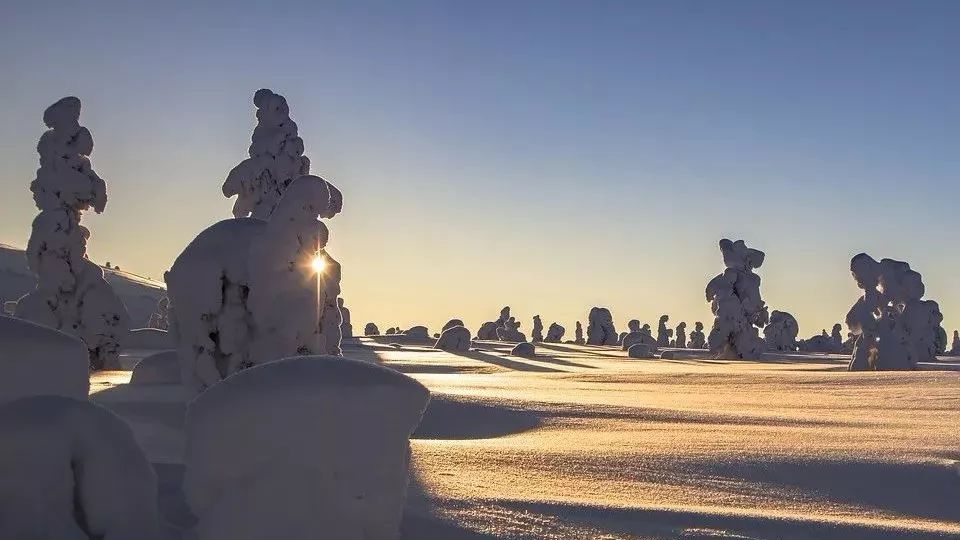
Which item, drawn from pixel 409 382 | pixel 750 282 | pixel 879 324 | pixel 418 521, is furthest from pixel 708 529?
pixel 750 282

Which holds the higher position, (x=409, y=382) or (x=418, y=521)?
(x=409, y=382)

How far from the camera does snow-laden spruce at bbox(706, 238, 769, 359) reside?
3117 cm

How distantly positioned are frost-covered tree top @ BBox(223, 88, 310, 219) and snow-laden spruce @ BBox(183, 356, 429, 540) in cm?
1541

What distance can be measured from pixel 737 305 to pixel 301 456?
95.6ft

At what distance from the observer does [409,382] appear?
408 cm

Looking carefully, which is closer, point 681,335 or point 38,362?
point 38,362

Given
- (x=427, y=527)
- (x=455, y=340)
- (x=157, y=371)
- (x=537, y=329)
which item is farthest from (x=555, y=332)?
(x=427, y=527)

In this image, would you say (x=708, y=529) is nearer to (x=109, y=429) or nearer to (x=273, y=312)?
(x=109, y=429)

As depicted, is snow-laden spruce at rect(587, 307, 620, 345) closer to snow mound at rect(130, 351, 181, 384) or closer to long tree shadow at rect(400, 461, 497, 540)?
snow mound at rect(130, 351, 181, 384)

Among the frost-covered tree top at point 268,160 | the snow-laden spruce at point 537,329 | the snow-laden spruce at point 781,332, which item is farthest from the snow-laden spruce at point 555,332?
the frost-covered tree top at point 268,160

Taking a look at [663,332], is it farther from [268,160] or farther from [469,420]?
[469,420]

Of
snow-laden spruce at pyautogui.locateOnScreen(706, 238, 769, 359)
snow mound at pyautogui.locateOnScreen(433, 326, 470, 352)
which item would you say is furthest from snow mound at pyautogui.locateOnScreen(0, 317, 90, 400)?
snow-laden spruce at pyautogui.locateOnScreen(706, 238, 769, 359)

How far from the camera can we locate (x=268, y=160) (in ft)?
62.4

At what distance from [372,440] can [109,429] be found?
4.83ft
